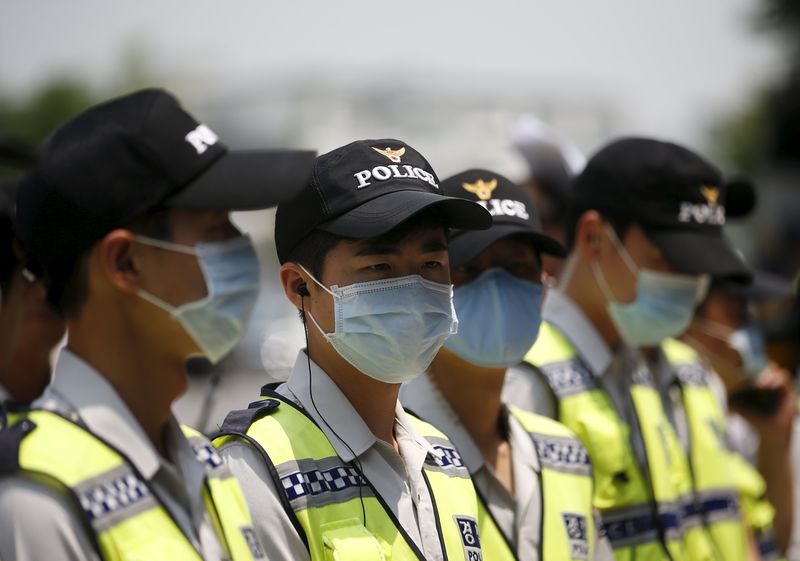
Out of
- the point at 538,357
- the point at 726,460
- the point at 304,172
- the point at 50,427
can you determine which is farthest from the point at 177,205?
the point at 726,460

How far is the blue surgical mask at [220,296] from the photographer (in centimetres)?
275

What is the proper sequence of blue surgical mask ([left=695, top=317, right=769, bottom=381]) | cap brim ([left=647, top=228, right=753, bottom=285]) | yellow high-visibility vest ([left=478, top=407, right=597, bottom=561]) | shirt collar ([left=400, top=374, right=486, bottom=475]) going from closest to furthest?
1. yellow high-visibility vest ([left=478, top=407, right=597, bottom=561])
2. shirt collar ([left=400, top=374, right=486, bottom=475])
3. cap brim ([left=647, top=228, right=753, bottom=285])
4. blue surgical mask ([left=695, top=317, right=769, bottom=381])

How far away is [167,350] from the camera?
2752 mm

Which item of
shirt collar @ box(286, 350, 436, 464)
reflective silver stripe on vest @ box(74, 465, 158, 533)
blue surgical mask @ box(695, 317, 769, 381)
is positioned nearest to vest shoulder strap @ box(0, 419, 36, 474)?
reflective silver stripe on vest @ box(74, 465, 158, 533)

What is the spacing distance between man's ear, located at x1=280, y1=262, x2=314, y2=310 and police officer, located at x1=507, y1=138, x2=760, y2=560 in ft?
4.23

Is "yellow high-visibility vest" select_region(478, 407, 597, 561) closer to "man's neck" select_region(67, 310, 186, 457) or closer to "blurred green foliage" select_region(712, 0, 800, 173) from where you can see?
"man's neck" select_region(67, 310, 186, 457)

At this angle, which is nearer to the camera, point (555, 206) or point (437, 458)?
point (437, 458)

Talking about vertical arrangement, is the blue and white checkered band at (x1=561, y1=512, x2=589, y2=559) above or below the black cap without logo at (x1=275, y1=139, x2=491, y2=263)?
below

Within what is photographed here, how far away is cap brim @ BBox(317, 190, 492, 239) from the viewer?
2.99 meters

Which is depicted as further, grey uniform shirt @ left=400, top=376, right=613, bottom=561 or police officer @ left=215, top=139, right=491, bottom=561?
grey uniform shirt @ left=400, top=376, right=613, bottom=561

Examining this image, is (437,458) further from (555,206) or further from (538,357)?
(555,206)

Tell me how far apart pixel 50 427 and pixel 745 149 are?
42938mm

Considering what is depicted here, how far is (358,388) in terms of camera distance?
320 cm

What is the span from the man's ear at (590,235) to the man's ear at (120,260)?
2552 mm
